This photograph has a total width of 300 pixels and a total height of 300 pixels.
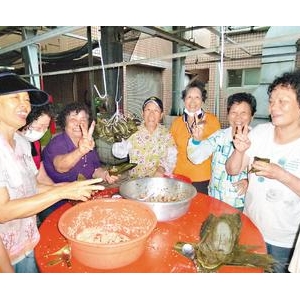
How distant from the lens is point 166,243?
140 centimetres

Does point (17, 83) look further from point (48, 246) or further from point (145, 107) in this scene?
point (145, 107)

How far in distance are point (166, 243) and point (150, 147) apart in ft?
4.43

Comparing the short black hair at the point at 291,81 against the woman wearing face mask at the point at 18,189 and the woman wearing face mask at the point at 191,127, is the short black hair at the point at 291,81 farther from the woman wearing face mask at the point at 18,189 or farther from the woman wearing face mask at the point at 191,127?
the woman wearing face mask at the point at 18,189

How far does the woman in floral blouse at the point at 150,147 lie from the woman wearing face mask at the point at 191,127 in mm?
107

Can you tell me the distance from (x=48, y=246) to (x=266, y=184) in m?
1.37

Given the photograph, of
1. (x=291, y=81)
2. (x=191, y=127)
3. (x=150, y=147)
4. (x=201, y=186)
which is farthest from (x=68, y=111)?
(x=291, y=81)

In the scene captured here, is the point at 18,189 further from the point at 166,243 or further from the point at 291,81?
the point at 291,81

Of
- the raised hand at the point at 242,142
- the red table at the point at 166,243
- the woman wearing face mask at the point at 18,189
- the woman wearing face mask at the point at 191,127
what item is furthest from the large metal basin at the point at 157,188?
the woman wearing face mask at the point at 191,127

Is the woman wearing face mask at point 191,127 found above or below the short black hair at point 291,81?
below

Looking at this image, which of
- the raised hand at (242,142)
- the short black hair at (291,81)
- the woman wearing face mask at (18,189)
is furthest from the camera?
the raised hand at (242,142)

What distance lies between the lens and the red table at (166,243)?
1214 millimetres

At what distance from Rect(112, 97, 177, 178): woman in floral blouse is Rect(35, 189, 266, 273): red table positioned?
0.85m

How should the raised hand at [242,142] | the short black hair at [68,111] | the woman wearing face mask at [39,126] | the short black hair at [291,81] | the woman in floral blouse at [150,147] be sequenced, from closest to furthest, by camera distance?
the short black hair at [291,81] < the raised hand at [242,142] < the woman wearing face mask at [39,126] < the short black hair at [68,111] < the woman in floral blouse at [150,147]
